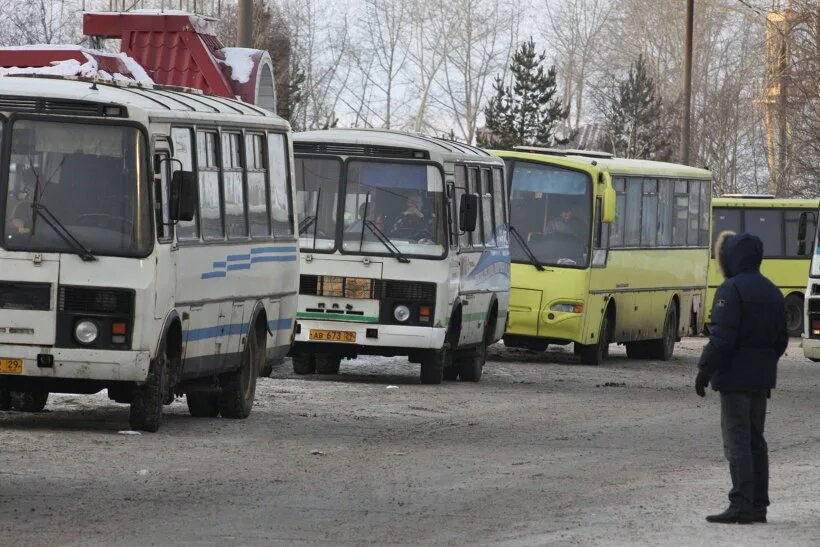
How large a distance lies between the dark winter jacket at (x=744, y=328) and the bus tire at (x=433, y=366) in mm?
11803

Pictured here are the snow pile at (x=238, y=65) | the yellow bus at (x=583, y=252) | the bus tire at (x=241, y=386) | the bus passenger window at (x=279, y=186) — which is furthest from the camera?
the snow pile at (x=238, y=65)

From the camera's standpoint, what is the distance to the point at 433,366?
902 inches

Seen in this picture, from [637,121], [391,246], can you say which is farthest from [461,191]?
[637,121]

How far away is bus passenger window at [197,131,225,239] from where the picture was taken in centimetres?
1633

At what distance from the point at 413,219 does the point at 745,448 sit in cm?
1169

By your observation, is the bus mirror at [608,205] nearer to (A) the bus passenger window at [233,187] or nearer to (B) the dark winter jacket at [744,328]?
(A) the bus passenger window at [233,187]

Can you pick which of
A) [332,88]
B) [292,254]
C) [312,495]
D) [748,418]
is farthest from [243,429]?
[332,88]

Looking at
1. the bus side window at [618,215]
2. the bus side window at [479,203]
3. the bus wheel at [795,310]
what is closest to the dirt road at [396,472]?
the bus side window at [479,203]

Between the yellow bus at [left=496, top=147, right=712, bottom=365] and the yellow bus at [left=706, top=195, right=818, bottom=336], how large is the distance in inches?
511

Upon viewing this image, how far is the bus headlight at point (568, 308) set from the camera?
28234 millimetres

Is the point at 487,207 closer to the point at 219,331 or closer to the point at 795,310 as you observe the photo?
the point at 219,331

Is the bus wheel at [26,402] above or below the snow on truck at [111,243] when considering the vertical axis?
below

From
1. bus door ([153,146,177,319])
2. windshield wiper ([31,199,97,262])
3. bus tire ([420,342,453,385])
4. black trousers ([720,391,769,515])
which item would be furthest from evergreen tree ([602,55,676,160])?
black trousers ([720,391,769,515])

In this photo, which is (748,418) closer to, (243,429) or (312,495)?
(312,495)
